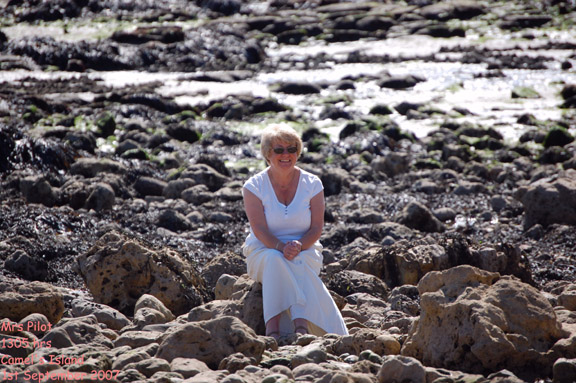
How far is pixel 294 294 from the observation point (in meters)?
6.74

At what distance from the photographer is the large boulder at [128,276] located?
25.5ft

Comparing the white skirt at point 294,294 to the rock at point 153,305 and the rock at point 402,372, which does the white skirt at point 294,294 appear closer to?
the rock at point 153,305

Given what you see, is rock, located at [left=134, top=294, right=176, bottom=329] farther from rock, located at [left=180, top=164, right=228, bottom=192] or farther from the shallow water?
the shallow water

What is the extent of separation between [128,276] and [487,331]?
12.3 feet

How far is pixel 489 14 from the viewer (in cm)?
3931

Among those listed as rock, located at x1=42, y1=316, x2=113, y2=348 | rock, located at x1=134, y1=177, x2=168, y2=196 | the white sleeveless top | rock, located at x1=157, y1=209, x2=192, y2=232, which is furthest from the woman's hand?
rock, located at x1=134, y1=177, x2=168, y2=196

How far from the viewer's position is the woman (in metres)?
6.70

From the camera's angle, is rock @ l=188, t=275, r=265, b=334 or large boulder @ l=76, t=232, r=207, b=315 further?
large boulder @ l=76, t=232, r=207, b=315

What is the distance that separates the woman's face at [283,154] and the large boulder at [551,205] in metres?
6.70

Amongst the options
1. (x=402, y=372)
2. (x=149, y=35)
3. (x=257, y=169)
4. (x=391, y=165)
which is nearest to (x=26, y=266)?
(x=402, y=372)

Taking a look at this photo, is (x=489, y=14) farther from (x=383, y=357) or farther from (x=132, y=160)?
(x=383, y=357)

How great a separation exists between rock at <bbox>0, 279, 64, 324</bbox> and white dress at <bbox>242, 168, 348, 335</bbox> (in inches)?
66.3

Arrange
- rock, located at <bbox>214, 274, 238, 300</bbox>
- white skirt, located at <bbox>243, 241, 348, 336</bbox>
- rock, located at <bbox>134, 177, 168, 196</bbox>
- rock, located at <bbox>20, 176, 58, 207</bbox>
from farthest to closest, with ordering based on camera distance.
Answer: rock, located at <bbox>134, 177, 168, 196</bbox> < rock, located at <bbox>20, 176, 58, 207</bbox> < rock, located at <bbox>214, 274, 238, 300</bbox> < white skirt, located at <bbox>243, 241, 348, 336</bbox>

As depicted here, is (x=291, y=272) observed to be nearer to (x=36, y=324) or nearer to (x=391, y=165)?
(x=36, y=324)
